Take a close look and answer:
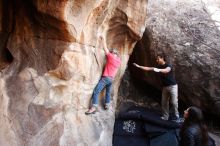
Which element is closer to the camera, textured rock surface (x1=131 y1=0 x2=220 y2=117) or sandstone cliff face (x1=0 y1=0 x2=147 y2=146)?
sandstone cliff face (x1=0 y1=0 x2=147 y2=146)

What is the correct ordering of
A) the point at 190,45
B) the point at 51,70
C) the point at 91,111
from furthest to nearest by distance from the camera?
the point at 190,45, the point at 91,111, the point at 51,70

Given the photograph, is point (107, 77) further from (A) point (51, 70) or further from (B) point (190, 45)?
(B) point (190, 45)

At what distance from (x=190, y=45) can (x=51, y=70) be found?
125 inches

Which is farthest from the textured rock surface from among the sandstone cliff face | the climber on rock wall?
the sandstone cliff face

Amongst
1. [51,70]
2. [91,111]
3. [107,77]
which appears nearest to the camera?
[51,70]

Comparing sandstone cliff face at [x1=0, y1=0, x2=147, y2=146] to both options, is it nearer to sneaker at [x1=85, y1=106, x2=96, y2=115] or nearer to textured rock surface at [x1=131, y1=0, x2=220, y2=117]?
sneaker at [x1=85, y1=106, x2=96, y2=115]

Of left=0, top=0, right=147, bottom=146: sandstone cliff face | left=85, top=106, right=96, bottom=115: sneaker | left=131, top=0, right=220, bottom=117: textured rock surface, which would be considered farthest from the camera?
left=131, top=0, right=220, bottom=117: textured rock surface

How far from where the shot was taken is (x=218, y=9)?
755cm

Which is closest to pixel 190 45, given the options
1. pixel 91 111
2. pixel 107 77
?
pixel 107 77

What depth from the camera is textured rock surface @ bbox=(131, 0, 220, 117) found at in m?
7.04

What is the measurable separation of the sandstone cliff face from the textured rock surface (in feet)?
6.47

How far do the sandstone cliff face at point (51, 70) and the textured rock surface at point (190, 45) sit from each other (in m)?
1.97

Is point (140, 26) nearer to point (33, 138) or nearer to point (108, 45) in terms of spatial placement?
point (108, 45)

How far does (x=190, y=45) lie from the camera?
23.6ft
